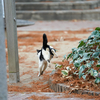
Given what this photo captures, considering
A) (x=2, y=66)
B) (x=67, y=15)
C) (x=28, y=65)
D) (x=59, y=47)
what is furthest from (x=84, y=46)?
(x=67, y=15)

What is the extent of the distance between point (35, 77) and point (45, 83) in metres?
0.45

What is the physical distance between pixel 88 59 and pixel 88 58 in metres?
0.09

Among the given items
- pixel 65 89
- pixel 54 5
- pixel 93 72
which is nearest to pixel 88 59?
pixel 93 72

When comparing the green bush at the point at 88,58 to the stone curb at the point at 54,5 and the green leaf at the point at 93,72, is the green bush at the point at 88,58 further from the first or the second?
the stone curb at the point at 54,5

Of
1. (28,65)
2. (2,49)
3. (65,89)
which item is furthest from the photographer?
(28,65)

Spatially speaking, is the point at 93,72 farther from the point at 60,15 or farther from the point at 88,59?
the point at 60,15

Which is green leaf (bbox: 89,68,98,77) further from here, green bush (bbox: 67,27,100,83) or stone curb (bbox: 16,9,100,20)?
stone curb (bbox: 16,9,100,20)

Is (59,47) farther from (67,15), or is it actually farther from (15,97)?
(67,15)

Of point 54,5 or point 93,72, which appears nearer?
point 93,72

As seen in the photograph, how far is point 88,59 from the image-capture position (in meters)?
3.55

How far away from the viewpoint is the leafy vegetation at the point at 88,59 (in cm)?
322

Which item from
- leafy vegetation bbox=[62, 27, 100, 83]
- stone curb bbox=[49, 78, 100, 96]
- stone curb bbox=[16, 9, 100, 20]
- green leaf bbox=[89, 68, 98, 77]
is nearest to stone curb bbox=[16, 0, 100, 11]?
stone curb bbox=[16, 9, 100, 20]

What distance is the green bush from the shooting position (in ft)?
10.6

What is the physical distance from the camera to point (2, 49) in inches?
56.2
